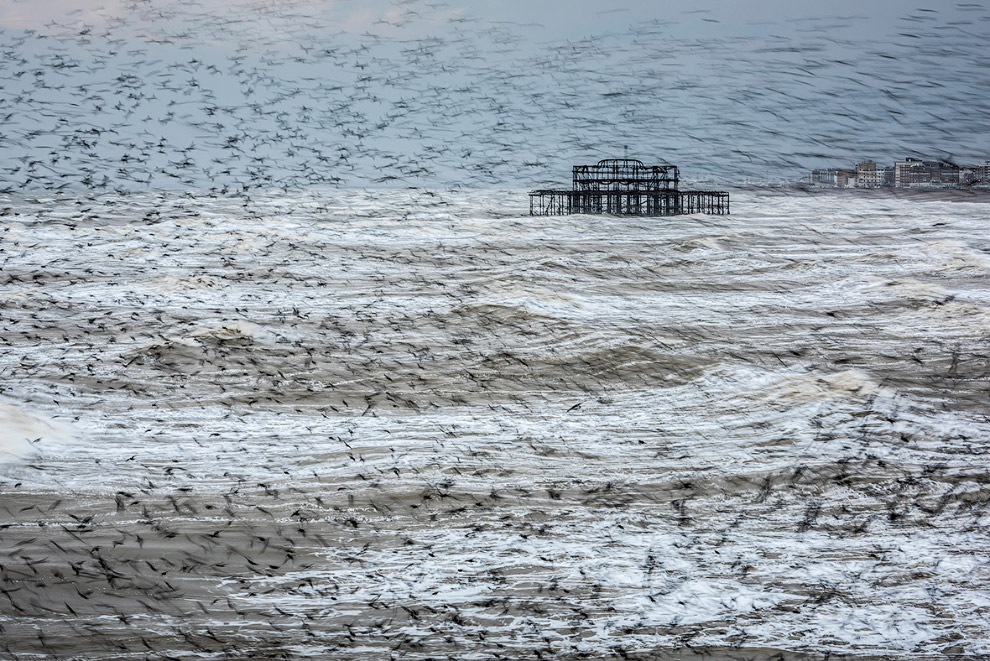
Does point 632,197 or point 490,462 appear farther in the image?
point 632,197

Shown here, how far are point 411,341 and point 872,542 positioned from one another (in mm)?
3163

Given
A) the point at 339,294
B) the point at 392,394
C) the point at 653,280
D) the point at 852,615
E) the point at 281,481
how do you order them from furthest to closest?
the point at 653,280
the point at 339,294
the point at 392,394
the point at 281,481
the point at 852,615

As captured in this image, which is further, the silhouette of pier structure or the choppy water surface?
the silhouette of pier structure

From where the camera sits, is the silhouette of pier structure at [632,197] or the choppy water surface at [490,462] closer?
the choppy water surface at [490,462]

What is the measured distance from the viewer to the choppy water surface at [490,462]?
1958mm

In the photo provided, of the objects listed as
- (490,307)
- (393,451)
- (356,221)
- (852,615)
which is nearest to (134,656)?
(393,451)

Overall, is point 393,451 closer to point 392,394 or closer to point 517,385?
point 392,394

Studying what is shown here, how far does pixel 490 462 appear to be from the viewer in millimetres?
3025

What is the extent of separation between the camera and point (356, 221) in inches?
377

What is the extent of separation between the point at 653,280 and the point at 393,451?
4405mm

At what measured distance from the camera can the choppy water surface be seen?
6.42ft

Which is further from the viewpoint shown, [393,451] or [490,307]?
[490,307]

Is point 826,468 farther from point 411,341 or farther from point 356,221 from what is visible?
point 356,221

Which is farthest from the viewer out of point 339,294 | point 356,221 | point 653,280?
point 356,221
